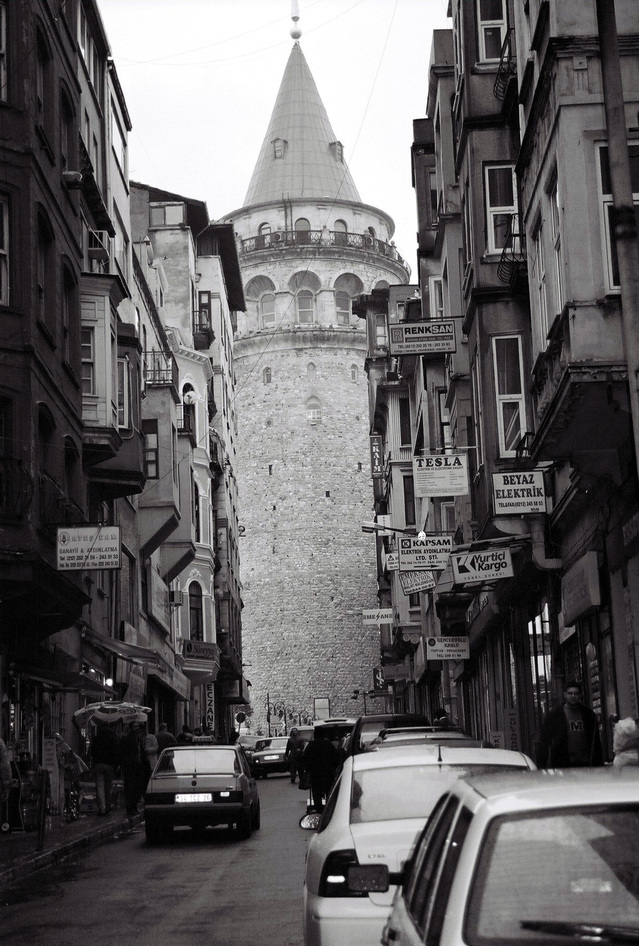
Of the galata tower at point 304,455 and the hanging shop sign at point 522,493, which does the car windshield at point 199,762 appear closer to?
the hanging shop sign at point 522,493

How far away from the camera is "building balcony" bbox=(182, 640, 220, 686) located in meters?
57.6

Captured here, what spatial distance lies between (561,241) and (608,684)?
6.55m

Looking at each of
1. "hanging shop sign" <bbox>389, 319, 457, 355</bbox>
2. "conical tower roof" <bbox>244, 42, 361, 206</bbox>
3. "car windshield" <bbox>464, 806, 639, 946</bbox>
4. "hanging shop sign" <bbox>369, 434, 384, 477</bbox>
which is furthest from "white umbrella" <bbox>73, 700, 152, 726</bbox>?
"conical tower roof" <bbox>244, 42, 361, 206</bbox>

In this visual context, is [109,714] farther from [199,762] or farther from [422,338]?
[422,338]

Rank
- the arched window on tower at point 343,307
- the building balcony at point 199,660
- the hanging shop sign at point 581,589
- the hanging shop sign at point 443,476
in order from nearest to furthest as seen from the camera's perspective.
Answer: the hanging shop sign at point 581,589 → the hanging shop sign at point 443,476 → the building balcony at point 199,660 → the arched window on tower at point 343,307

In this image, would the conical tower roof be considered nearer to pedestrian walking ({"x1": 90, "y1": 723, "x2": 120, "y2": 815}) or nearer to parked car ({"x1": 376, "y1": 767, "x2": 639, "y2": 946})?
pedestrian walking ({"x1": 90, "y1": 723, "x2": 120, "y2": 815})

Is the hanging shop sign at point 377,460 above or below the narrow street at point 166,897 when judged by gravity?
above

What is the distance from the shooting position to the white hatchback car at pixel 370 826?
7664 mm

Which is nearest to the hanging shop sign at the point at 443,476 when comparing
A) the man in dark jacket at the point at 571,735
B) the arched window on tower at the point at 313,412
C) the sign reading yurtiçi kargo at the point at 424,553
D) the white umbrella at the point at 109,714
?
the sign reading yurtiçi kargo at the point at 424,553

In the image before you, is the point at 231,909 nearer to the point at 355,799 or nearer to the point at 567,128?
the point at 355,799

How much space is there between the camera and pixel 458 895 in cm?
429

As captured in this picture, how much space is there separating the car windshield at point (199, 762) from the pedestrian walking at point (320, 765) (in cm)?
127

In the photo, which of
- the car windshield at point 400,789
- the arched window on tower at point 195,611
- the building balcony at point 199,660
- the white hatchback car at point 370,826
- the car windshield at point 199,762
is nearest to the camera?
the white hatchback car at point 370,826

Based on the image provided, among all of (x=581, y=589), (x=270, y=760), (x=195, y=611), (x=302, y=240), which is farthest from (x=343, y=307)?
(x=581, y=589)
